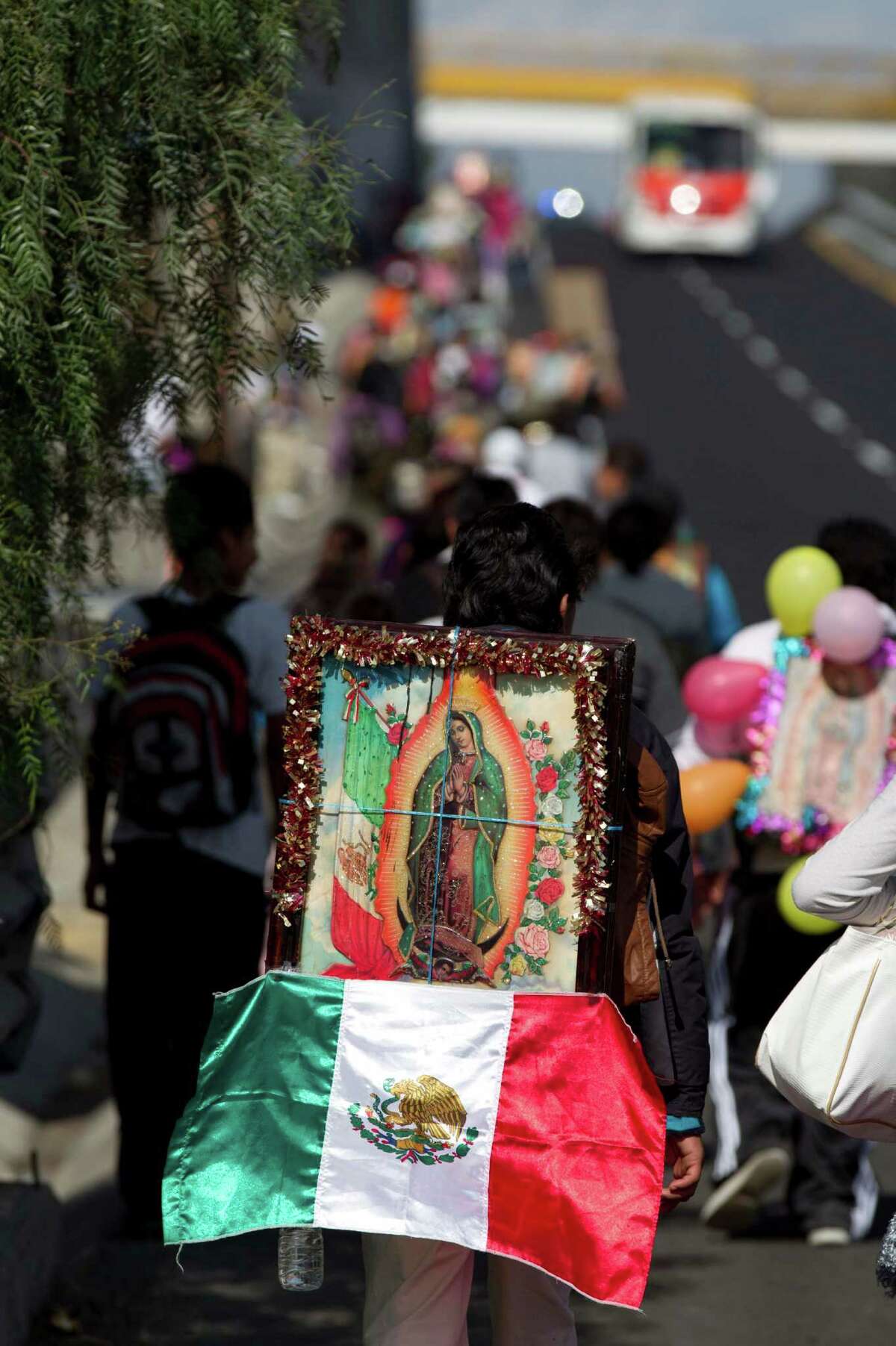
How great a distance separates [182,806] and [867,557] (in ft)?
6.67

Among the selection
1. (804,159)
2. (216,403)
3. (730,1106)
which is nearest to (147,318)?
(216,403)

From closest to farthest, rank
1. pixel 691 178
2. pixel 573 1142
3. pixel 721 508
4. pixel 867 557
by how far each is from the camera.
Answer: pixel 573 1142 < pixel 867 557 < pixel 721 508 < pixel 691 178

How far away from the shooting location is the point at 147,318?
491cm

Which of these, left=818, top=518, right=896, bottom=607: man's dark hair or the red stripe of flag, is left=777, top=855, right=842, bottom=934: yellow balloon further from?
the red stripe of flag

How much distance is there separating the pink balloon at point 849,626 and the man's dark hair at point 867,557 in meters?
0.55

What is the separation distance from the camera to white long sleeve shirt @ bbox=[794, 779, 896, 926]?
Answer: 3760 millimetres

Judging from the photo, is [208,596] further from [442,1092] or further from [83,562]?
[442,1092]

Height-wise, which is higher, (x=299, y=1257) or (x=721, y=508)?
(x=721, y=508)

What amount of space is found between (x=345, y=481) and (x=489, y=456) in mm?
10542

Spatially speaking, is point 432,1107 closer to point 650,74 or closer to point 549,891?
point 549,891

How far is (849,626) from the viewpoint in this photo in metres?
5.51

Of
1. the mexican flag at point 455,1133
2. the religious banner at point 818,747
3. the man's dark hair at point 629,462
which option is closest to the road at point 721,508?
the religious banner at point 818,747

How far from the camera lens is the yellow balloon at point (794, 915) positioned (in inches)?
229

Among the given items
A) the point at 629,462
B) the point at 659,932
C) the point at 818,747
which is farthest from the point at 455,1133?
the point at 629,462
